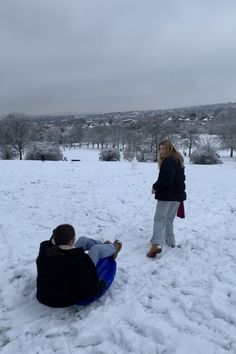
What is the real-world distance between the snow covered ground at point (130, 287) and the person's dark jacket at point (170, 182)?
114 centimetres

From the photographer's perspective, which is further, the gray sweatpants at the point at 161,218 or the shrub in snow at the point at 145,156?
the shrub in snow at the point at 145,156

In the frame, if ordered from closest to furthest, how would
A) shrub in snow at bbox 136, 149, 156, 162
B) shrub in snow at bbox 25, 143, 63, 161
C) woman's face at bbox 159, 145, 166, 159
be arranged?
woman's face at bbox 159, 145, 166, 159
shrub in snow at bbox 25, 143, 63, 161
shrub in snow at bbox 136, 149, 156, 162

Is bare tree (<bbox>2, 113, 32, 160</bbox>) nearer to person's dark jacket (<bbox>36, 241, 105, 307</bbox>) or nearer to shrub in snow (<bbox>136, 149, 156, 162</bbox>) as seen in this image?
shrub in snow (<bbox>136, 149, 156, 162</bbox>)

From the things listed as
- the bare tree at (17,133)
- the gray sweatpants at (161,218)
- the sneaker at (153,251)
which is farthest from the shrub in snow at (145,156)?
the sneaker at (153,251)

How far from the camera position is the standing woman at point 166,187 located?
6250 mm

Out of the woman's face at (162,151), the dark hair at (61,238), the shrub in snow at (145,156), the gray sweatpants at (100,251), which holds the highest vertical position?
the woman's face at (162,151)

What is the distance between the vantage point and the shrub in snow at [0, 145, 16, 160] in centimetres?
5378

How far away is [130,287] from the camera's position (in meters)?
5.27

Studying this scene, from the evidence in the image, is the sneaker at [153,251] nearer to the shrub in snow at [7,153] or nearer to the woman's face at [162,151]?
the woman's face at [162,151]

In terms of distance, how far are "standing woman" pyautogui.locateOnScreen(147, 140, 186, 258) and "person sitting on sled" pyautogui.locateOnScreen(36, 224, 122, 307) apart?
2.13 meters

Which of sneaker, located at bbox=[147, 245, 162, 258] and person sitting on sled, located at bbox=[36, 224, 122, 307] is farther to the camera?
sneaker, located at bbox=[147, 245, 162, 258]

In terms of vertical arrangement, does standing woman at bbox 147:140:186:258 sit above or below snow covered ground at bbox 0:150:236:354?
above

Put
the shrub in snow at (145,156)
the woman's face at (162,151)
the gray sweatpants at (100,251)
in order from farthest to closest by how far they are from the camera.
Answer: the shrub in snow at (145,156)
the woman's face at (162,151)
the gray sweatpants at (100,251)

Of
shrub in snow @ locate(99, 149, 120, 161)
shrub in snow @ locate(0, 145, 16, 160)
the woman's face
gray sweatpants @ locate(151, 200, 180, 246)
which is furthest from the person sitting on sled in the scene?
shrub in snow @ locate(0, 145, 16, 160)
